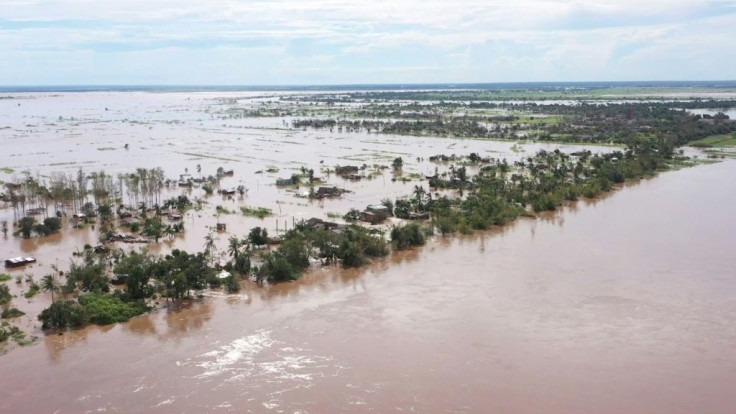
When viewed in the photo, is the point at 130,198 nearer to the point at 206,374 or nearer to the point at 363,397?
the point at 206,374

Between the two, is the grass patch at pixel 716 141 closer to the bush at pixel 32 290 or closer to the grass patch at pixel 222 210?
the grass patch at pixel 222 210

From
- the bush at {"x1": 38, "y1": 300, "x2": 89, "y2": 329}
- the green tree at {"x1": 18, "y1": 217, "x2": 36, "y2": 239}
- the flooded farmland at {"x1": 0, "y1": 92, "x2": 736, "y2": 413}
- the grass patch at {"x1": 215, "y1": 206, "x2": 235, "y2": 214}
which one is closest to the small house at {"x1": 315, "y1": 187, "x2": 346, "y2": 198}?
the flooded farmland at {"x1": 0, "y1": 92, "x2": 736, "y2": 413}

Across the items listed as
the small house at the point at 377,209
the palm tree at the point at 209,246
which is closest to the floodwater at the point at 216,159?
the palm tree at the point at 209,246

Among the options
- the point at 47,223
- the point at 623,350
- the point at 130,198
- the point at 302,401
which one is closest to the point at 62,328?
the point at 302,401

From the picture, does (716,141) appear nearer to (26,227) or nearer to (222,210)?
(222,210)

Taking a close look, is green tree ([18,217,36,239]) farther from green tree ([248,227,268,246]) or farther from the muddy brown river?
the muddy brown river

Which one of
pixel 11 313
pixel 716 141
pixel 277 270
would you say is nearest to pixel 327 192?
pixel 277 270
